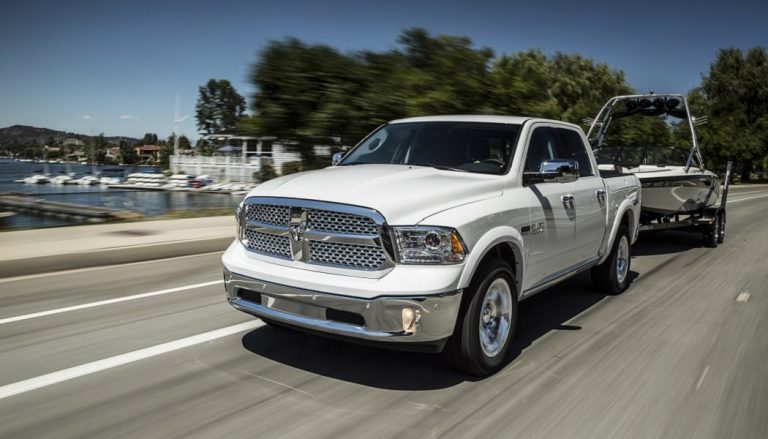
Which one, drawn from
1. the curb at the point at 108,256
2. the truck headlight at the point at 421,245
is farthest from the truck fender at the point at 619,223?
the curb at the point at 108,256

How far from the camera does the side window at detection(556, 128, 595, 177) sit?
20.0ft

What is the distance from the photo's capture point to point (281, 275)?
413cm

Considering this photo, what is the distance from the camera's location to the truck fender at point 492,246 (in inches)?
157

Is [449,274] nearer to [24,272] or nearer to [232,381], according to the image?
[232,381]

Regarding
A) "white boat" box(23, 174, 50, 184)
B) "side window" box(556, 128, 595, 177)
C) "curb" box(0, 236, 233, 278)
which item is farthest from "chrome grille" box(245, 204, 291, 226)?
"white boat" box(23, 174, 50, 184)

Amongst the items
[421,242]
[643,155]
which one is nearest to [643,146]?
[643,155]

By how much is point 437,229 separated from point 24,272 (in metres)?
5.63

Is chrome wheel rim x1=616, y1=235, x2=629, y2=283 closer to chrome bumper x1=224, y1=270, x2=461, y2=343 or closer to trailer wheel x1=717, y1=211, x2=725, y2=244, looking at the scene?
chrome bumper x1=224, y1=270, x2=461, y2=343

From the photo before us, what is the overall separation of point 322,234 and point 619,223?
4.03 metres

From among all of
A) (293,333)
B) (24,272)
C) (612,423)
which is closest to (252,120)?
(24,272)

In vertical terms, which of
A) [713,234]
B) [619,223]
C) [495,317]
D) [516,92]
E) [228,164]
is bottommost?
[228,164]

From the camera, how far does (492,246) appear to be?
4.25m

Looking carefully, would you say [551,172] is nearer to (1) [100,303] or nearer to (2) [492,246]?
(2) [492,246]

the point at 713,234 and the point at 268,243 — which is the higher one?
the point at 268,243
